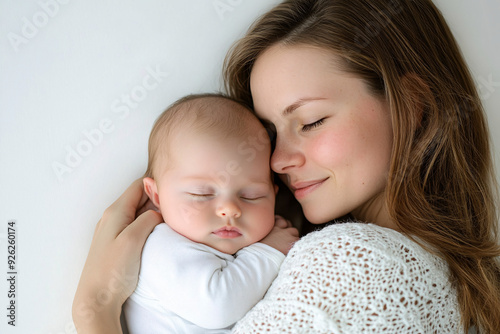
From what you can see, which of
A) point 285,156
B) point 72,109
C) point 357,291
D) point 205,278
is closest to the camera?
point 357,291

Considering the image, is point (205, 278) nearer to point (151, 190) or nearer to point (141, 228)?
point (141, 228)

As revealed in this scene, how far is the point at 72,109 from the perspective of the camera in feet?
5.54

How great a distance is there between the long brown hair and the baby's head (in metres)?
0.39

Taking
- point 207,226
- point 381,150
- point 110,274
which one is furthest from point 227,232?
point 381,150

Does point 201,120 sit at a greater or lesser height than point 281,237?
greater

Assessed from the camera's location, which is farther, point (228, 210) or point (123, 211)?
point (123, 211)

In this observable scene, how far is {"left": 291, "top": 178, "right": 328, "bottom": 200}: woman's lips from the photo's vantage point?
5.16 ft

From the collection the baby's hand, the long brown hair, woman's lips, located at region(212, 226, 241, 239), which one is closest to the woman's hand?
woman's lips, located at region(212, 226, 241, 239)

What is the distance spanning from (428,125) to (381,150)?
18 cm

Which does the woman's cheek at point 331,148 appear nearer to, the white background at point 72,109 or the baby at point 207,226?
the baby at point 207,226

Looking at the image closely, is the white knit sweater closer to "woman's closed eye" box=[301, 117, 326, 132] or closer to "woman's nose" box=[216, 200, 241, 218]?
"woman's nose" box=[216, 200, 241, 218]

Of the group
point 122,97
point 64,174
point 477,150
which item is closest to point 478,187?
point 477,150

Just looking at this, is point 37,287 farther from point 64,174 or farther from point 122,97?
point 122,97

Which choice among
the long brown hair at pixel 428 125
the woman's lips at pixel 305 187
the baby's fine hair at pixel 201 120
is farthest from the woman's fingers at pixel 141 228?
the long brown hair at pixel 428 125
